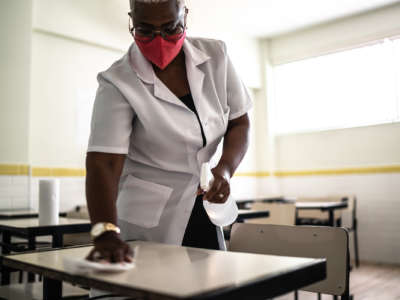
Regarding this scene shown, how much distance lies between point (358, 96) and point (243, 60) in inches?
63.3

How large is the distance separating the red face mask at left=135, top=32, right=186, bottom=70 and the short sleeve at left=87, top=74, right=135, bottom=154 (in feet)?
0.45

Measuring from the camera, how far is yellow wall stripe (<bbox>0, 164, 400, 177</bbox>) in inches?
149

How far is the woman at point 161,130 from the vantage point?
1.10m

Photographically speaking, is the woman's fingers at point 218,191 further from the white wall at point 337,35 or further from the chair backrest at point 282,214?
the white wall at point 337,35

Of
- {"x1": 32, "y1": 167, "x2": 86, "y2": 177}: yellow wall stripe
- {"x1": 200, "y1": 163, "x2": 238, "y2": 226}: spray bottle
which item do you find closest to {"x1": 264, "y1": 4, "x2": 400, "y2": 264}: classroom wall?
{"x1": 32, "y1": 167, "x2": 86, "y2": 177}: yellow wall stripe

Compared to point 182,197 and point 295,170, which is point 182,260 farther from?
point 295,170

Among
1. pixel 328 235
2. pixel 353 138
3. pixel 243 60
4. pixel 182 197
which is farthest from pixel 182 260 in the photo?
pixel 243 60

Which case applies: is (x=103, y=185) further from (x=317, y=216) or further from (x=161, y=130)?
(x=317, y=216)

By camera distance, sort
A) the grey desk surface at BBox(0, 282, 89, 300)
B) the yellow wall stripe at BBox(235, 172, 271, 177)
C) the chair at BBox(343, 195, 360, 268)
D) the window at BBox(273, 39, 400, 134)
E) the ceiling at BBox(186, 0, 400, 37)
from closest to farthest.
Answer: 1. the grey desk surface at BBox(0, 282, 89, 300)
2. the chair at BBox(343, 195, 360, 268)
3. the ceiling at BBox(186, 0, 400, 37)
4. the window at BBox(273, 39, 400, 134)
5. the yellow wall stripe at BBox(235, 172, 271, 177)

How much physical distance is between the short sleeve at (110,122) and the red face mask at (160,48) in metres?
0.14

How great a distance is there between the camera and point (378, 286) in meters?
3.83

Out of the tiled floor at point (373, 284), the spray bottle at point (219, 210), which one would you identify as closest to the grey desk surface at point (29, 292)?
the spray bottle at point (219, 210)

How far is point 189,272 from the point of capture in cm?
75

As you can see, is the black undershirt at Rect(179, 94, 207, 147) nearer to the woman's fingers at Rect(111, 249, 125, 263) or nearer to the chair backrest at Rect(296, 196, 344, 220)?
the woman's fingers at Rect(111, 249, 125, 263)
